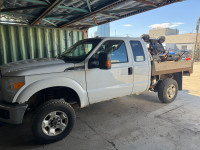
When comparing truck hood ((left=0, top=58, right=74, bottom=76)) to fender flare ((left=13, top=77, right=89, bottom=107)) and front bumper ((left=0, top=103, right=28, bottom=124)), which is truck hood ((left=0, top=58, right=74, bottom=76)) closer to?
fender flare ((left=13, top=77, right=89, bottom=107))

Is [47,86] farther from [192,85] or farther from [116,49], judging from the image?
[192,85]

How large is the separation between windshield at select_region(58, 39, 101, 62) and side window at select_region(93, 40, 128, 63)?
0.20 meters

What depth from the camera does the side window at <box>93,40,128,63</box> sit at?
345cm

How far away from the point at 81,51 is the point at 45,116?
1650 mm

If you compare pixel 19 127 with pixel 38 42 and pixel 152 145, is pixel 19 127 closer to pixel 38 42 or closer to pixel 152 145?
pixel 152 145

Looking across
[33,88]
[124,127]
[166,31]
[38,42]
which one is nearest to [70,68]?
[33,88]

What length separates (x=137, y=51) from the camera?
3.88 meters

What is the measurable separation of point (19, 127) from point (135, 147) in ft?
8.11

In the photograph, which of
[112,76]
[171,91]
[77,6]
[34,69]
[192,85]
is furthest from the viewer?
[192,85]

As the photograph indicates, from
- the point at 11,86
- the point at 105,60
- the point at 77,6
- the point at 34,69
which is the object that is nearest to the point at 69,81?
the point at 34,69

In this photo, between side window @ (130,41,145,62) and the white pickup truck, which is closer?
the white pickup truck

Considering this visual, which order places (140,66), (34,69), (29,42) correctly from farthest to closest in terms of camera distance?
(29,42) < (140,66) < (34,69)

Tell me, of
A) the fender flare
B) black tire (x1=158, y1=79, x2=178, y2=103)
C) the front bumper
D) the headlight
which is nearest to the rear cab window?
black tire (x1=158, y1=79, x2=178, y2=103)

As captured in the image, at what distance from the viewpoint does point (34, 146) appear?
2.75 m
